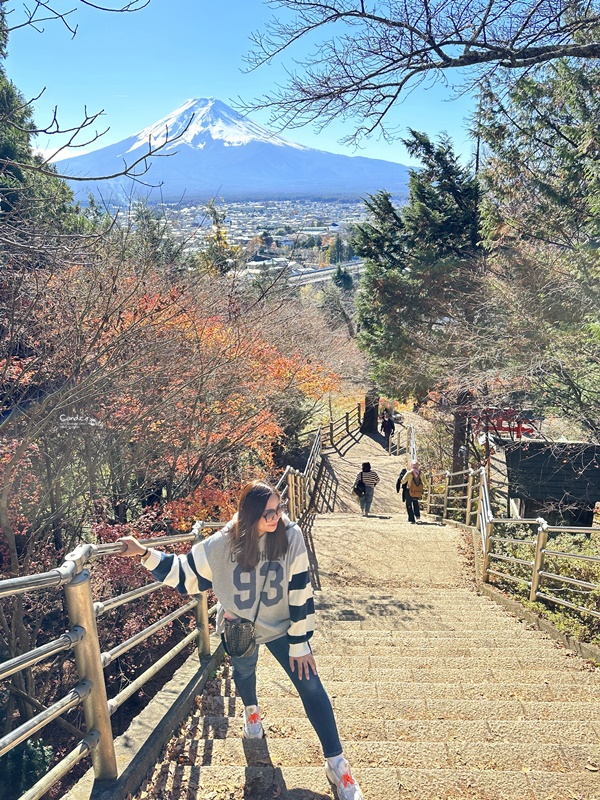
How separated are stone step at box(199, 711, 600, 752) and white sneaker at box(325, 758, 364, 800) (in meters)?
0.46

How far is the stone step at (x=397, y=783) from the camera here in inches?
89.7

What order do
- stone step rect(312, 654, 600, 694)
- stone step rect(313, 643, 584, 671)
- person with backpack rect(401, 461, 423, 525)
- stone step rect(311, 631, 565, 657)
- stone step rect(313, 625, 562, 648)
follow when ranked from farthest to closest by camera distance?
person with backpack rect(401, 461, 423, 525), stone step rect(313, 625, 562, 648), stone step rect(311, 631, 565, 657), stone step rect(313, 643, 584, 671), stone step rect(312, 654, 600, 694)

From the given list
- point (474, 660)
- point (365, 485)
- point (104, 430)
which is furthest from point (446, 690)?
point (365, 485)

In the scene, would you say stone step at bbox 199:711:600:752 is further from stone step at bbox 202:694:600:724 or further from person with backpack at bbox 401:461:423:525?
person with backpack at bbox 401:461:423:525

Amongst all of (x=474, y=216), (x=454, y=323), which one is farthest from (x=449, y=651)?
(x=474, y=216)

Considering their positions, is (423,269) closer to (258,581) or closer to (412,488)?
(412,488)

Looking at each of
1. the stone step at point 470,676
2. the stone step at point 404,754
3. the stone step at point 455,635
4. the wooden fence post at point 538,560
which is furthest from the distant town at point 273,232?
the stone step at point 404,754

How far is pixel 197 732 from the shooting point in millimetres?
2820

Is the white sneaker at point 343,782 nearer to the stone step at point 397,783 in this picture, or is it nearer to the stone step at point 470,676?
the stone step at point 397,783

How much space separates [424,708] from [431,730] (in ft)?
1.14

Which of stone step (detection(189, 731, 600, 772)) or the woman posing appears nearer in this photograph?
the woman posing

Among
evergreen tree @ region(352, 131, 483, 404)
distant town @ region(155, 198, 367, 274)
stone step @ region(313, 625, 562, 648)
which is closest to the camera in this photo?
stone step @ region(313, 625, 562, 648)

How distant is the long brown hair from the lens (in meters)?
2.25

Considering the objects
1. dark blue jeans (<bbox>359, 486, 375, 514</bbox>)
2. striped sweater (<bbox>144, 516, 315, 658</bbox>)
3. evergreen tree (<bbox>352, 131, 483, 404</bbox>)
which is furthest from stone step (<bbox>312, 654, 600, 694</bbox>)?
evergreen tree (<bbox>352, 131, 483, 404</bbox>)
